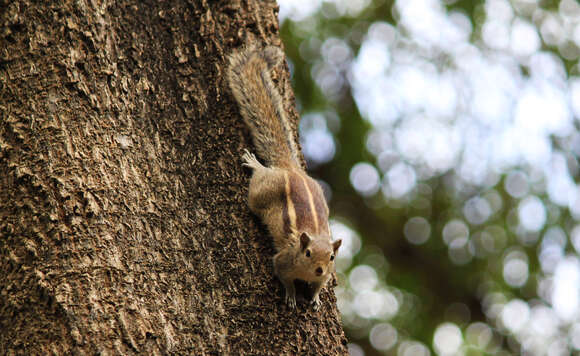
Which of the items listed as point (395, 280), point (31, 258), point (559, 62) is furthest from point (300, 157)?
point (559, 62)

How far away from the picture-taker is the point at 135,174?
9.50 feet

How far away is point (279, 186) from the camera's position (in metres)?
3.64

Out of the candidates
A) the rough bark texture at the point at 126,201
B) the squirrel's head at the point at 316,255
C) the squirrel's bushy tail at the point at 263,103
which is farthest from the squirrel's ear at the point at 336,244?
the squirrel's bushy tail at the point at 263,103

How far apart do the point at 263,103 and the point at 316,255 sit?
99cm

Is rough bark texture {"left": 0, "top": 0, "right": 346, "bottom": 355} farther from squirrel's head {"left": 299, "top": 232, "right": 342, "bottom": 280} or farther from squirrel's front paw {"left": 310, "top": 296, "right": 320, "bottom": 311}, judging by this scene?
squirrel's head {"left": 299, "top": 232, "right": 342, "bottom": 280}

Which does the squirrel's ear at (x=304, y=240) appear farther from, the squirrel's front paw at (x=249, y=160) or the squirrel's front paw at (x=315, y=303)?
the squirrel's front paw at (x=249, y=160)

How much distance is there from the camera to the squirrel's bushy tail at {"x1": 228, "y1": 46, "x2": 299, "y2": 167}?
11.2ft

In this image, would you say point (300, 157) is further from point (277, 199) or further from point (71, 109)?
point (71, 109)

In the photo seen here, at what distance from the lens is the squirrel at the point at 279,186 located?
3254 millimetres

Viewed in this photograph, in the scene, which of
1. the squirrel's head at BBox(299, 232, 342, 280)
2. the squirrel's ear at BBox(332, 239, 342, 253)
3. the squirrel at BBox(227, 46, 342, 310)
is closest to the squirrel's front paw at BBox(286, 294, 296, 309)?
the squirrel at BBox(227, 46, 342, 310)

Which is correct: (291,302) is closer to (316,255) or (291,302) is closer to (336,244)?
(316,255)

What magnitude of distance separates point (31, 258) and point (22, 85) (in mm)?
860

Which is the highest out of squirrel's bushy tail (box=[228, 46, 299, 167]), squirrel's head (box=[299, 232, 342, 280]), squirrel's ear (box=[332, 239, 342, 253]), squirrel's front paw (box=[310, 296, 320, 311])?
squirrel's bushy tail (box=[228, 46, 299, 167])

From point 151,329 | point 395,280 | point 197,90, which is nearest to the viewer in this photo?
point 151,329
